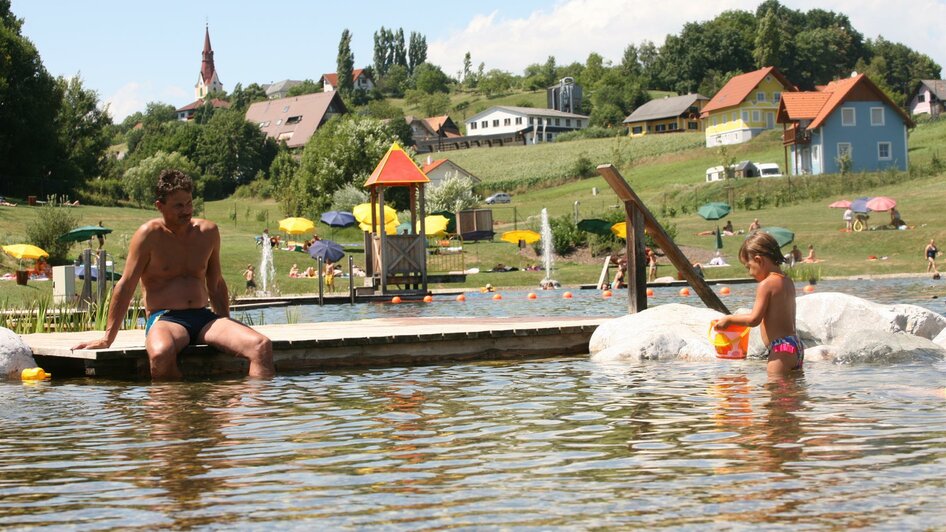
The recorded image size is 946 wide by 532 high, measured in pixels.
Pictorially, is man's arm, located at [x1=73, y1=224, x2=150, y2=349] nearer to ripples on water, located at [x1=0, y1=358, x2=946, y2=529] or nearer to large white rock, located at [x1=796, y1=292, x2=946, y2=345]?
ripples on water, located at [x1=0, y1=358, x2=946, y2=529]

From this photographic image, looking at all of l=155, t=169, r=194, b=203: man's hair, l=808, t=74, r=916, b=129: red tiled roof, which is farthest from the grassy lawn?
l=155, t=169, r=194, b=203: man's hair

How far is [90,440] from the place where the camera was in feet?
26.6

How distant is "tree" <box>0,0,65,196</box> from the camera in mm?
65375

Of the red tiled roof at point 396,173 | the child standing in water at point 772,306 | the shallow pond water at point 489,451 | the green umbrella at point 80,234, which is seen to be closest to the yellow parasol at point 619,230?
the red tiled roof at point 396,173

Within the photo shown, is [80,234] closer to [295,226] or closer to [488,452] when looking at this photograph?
[295,226]

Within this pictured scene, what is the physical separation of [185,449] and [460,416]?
219 cm

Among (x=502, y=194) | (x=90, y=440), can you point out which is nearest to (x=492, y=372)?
(x=90, y=440)

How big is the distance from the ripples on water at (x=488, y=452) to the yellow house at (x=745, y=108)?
9354 cm

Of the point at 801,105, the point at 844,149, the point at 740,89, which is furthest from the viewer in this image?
the point at 740,89

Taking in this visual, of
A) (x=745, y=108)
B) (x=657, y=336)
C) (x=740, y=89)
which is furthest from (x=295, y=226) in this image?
(x=740, y=89)

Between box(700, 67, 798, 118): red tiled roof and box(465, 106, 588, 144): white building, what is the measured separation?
45.9m

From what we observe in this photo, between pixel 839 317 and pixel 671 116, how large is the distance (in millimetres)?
123957

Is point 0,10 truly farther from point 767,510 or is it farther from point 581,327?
point 767,510

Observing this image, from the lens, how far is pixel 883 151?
76812mm
